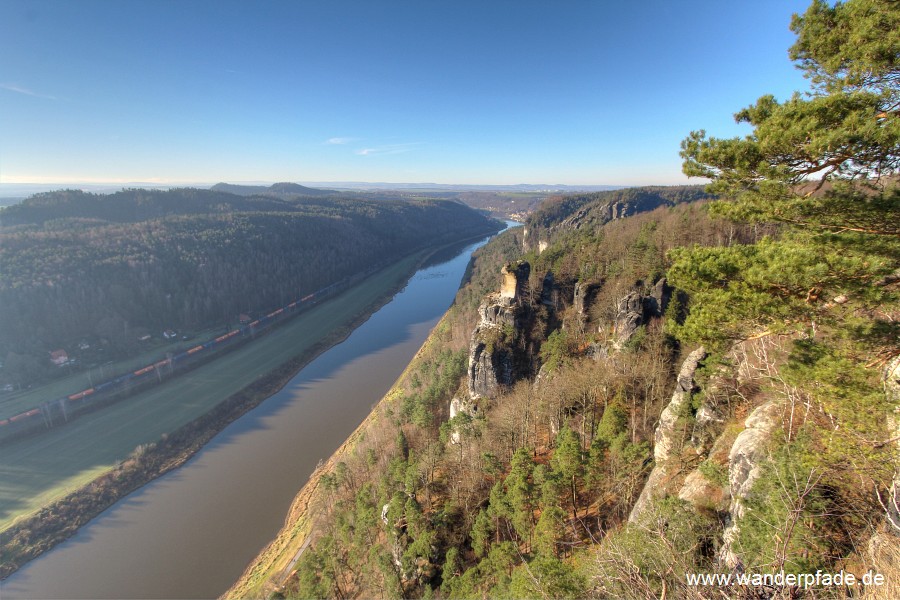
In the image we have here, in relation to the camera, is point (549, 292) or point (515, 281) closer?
point (515, 281)

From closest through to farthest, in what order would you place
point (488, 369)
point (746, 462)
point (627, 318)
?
point (746, 462), point (627, 318), point (488, 369)

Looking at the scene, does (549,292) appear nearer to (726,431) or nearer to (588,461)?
(588,461)

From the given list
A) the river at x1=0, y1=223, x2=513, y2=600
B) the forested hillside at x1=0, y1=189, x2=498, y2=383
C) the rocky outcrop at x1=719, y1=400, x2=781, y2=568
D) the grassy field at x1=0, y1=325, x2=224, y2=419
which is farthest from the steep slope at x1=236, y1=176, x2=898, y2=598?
the forested hillside at x1=0, y1=189, x2=498, y2=383

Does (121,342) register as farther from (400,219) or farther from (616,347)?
(400,219)

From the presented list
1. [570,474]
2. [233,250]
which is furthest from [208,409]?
[233,250]

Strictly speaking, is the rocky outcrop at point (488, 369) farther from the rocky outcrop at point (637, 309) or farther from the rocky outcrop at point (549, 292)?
the rocky outcrop at point (637, 309)

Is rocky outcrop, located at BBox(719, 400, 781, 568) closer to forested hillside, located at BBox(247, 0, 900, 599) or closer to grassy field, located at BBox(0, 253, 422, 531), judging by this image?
forested hillside, located at BBox(247, 0, 900, 599)

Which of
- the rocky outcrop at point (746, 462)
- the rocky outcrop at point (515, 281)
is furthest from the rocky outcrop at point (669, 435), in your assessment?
the rocky outcrop at point (515, 281)

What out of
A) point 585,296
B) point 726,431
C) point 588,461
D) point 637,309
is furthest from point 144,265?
point 726,431
